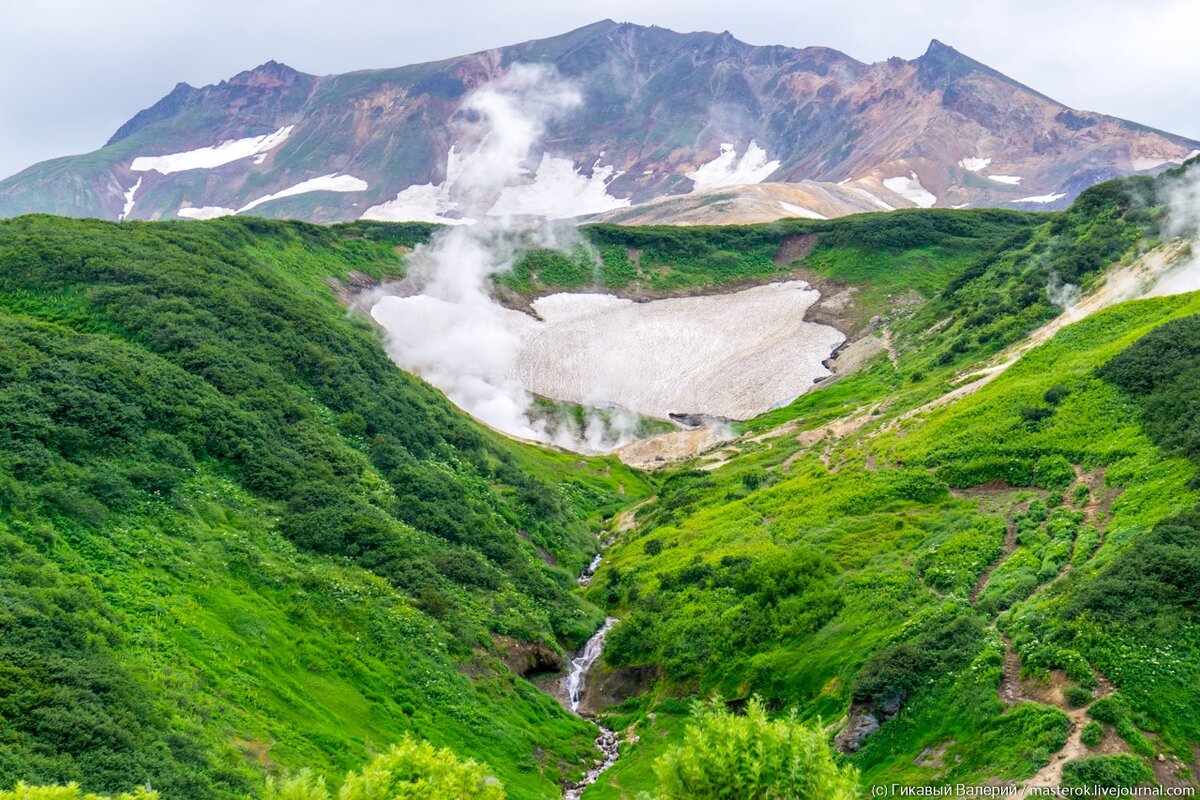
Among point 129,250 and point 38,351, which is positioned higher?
point 129,250

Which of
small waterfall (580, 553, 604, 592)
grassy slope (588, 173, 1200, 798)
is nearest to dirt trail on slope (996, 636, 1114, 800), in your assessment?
grassy slope (588, 173, 1200, 798)

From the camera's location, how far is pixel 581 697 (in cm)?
4766

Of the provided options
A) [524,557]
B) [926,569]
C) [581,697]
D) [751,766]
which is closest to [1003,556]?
[926,569]

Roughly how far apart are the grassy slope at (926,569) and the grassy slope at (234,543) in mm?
6481

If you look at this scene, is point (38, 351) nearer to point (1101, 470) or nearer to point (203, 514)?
point (203, 514)

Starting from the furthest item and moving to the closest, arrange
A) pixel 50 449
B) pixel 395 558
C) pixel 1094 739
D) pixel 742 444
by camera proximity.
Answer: pixel 742 444, pixel 395 558, pixel 50 449, pixel 1094 739

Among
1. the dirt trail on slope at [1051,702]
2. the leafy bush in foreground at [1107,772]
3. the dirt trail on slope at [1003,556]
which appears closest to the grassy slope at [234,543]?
the dirt trail on slope at [1051,702]

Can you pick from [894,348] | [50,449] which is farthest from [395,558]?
[894,348]

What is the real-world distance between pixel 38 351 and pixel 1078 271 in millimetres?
75882

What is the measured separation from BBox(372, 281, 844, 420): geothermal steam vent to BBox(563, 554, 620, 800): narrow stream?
148ft

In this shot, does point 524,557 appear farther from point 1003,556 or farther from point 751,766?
point 751,766

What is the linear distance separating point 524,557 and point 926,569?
86.9ft

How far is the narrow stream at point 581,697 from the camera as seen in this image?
38.2 m

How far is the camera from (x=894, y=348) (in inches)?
3826
